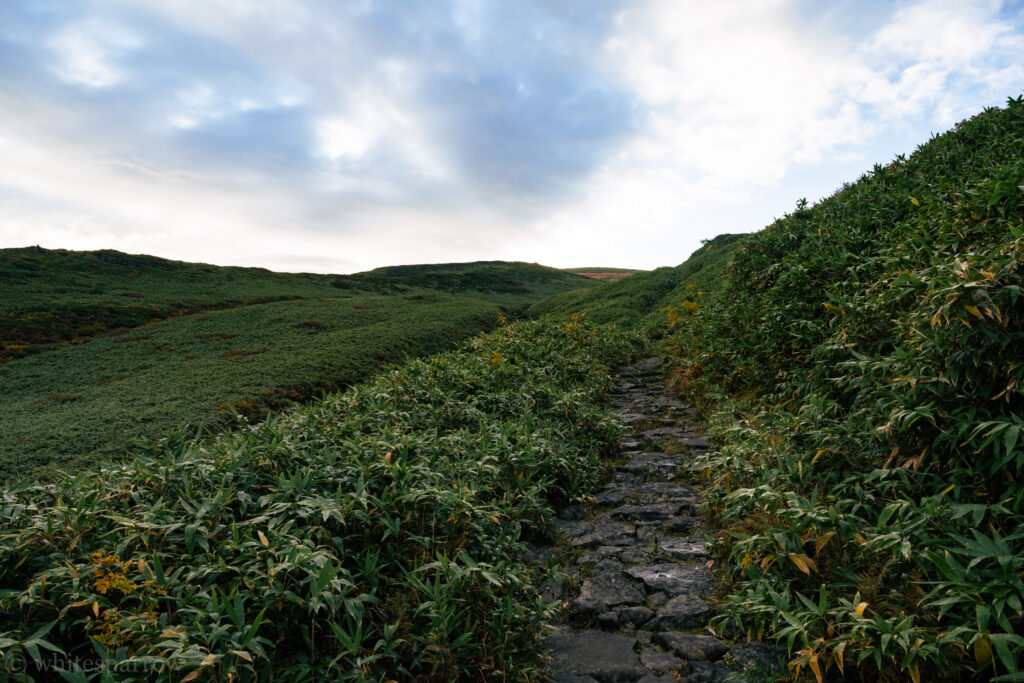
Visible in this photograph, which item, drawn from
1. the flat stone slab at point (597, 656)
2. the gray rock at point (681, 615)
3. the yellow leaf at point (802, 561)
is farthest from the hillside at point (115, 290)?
the yellow leaf at point (802, 561)

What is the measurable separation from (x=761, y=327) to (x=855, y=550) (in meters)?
5.63

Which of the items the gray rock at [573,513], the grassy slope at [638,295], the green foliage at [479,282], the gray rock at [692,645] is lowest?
the gray rock at [692,645]

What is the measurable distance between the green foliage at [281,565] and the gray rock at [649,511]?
Result: 3.58ft

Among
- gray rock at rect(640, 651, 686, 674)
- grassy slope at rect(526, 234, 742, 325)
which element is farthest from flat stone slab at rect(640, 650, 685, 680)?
grassy slope at rect(526, 234, 742, 325)

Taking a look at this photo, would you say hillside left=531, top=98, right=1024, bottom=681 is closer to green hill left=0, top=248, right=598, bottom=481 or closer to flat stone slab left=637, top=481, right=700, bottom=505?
flat stone slab left=637, top=481, right=700, bottom=505

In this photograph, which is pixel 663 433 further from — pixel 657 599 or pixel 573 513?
pixel 657 599

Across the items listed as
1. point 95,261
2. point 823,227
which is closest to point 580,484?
point 823,227

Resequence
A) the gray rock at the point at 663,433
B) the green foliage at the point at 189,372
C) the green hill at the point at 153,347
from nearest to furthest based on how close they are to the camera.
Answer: the gray rock at the point at 663,433 < the green foliage at the point at 189,372 < the green hill at the point at 153,347

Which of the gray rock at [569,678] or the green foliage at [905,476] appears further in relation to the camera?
the gray rock at [569,678]

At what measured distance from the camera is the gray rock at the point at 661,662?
11.9 feet

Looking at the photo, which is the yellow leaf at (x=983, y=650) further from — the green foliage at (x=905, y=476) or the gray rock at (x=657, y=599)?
the gray rock at (x=657, y=599)

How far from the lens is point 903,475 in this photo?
12.8 feet

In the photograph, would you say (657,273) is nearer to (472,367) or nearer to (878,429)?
(472,367)

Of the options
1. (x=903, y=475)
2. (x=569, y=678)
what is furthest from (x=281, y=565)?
(x=903, y=475)
